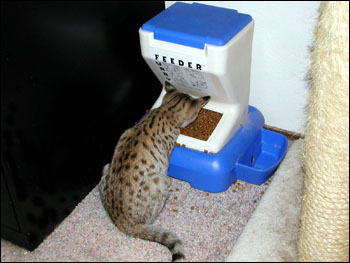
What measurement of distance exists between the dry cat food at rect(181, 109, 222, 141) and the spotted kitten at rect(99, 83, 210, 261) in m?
0.14

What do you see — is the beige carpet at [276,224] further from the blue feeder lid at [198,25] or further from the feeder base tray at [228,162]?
the blue feeder lid at [198,25]

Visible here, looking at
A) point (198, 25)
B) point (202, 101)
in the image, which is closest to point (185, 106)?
point (202, 101)

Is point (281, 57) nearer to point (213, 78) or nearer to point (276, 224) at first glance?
point (213, 78)

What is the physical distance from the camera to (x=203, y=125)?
180cm

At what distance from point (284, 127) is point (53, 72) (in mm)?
1099

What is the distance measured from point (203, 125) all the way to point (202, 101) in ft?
0.43

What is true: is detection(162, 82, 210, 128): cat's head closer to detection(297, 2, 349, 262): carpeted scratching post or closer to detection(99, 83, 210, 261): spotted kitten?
detection(99, 83, 210, 261): spotted kitten

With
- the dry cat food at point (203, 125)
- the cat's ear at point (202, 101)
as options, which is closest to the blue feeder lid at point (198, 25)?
the cat's ear at point (202, 101)

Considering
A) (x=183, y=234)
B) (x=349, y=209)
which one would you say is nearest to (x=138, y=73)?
(x=183, y=234)

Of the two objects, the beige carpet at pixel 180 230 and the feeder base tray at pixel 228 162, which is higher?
the feeder base tray at pixel 228 162

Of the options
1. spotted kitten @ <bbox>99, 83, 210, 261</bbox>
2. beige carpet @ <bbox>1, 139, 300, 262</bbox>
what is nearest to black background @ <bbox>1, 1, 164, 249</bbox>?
beige carpet @ <bbox>1, 139, 300, 262</bbox>

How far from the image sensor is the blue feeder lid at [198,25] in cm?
151

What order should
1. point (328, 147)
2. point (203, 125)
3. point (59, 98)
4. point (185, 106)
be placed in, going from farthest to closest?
point (203, 125)
point (185, 106)
point (59, 98)
point (328, 147)

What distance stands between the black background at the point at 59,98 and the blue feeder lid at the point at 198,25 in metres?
0.17
